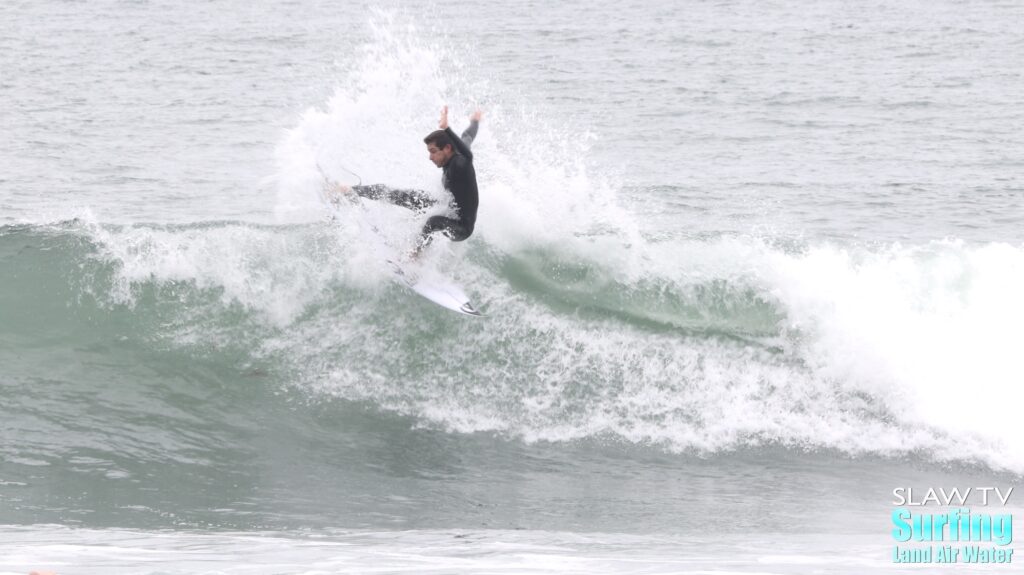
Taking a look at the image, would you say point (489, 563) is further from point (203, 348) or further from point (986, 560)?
point (203, 348)

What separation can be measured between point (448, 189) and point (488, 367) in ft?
5.91

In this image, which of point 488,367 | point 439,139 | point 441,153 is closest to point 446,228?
point 441,153

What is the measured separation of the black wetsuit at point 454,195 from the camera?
32.8 ft

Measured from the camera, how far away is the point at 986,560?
23.0ft

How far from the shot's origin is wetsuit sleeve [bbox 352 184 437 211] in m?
10.5

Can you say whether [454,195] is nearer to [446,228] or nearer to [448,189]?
[448,189]

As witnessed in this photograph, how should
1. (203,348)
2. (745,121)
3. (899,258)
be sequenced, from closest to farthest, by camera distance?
(203,348), (899,258), (745,121)

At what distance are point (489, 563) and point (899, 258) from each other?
7.46 metres

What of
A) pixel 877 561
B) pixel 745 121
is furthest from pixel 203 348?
pixel 745 121

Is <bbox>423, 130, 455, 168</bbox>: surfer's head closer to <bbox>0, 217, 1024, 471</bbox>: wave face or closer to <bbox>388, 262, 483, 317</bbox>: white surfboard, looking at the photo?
<bbox>388, 262, 483, 317</bbox>: white surfboard

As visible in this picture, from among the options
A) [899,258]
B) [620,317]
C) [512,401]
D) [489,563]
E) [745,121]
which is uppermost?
[745,121]

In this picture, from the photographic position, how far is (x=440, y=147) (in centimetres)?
990

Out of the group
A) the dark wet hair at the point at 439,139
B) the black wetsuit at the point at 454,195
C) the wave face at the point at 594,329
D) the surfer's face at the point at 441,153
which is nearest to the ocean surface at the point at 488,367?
the wave face at the point at 594,329

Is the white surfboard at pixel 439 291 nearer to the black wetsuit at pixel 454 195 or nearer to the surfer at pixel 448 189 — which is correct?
the surfer at pixel 448 189
